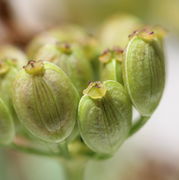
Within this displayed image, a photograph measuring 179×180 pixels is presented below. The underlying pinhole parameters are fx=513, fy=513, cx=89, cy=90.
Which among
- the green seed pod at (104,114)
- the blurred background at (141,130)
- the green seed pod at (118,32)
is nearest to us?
the green seed pod at (104,114)

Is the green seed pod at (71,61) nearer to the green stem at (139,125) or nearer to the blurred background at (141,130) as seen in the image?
the green stem at (139,125)

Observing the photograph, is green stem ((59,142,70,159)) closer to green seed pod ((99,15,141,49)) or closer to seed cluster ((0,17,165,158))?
seed cluster ((0,17,165,158))

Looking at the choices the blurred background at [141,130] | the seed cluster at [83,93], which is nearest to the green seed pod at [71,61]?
the seed cluster at [83,93]

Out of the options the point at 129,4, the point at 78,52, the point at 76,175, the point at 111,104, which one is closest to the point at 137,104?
the point at 111,104

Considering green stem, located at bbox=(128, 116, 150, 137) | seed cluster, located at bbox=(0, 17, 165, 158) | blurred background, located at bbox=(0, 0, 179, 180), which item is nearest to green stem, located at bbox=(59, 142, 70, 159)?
seed cluster, located at bbox=(0, 17, 165, 158)

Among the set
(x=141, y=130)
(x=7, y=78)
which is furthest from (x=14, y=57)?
(x=141, y=130)

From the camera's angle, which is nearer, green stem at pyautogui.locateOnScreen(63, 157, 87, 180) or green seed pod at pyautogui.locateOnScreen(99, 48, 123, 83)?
green seed pod at pyautogui.locateOnScreen(99, 48, 123, 83)

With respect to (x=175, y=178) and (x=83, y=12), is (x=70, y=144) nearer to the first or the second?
(x=175, y=178)
